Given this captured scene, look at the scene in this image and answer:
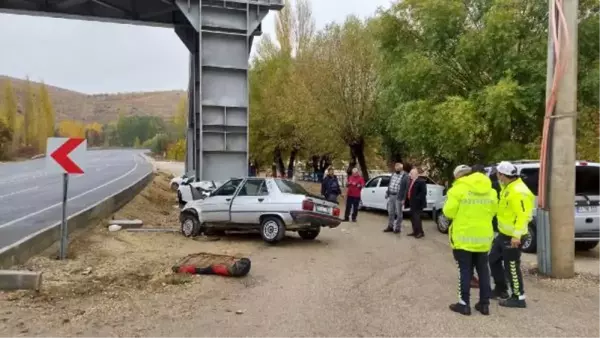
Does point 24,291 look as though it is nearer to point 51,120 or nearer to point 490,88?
point 490,88

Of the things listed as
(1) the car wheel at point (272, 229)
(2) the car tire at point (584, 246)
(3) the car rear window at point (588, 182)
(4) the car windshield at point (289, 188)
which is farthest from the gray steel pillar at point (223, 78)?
(3) the car rear window at point (588, 182)

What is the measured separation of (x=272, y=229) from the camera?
12219mm

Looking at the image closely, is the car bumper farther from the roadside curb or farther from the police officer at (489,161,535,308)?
the police officer at (489,161,535,308)

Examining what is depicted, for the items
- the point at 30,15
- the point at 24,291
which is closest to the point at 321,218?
the point at 24,291

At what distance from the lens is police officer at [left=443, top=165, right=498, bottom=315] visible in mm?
6492

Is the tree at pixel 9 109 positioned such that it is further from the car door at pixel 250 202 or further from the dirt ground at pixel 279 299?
the dirt ground at pixel 279 299

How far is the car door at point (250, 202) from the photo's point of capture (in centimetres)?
1242

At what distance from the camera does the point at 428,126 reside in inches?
731

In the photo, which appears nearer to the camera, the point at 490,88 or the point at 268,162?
the point at 490,88

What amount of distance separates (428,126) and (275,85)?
17865 millimetres

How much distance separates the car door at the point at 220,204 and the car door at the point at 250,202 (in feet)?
0.55

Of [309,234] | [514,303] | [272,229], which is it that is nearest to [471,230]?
[514,303]

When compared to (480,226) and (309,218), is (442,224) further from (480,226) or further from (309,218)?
(480,226)

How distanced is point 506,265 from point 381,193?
1305 cm
